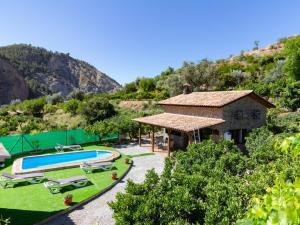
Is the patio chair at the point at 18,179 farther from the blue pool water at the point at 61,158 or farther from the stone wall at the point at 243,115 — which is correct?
the stone wall at the point at 243,115

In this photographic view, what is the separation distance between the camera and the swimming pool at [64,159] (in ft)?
73.5

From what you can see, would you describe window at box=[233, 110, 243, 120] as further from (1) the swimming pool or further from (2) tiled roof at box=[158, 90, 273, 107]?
(1) the swimming pool

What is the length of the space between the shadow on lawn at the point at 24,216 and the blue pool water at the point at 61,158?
1064cm

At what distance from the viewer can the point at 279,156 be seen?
15.1m

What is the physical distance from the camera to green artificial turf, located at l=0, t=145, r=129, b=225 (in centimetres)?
1263

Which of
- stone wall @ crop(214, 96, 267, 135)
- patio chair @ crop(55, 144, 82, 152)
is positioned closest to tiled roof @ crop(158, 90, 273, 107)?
stone wall @ crop(214, 96, 267, 135)

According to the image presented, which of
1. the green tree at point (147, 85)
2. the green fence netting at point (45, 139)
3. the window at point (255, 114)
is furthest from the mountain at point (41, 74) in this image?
the window at point (255, 114)

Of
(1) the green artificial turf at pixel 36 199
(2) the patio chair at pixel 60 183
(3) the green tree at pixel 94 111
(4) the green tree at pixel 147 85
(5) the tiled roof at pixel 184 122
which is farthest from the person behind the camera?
(4) the green tree at pixel 147 85

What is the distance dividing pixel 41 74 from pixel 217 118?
124259mm


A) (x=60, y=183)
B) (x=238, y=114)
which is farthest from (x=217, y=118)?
(x=60, y=183)

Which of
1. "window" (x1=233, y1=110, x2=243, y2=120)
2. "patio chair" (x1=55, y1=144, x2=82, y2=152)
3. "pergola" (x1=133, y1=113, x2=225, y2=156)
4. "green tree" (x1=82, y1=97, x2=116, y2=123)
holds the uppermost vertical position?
"green tree" (x1=82, y1=97, x2=116, y2=123)

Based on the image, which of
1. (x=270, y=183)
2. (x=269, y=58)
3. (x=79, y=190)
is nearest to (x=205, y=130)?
(x=79, y=190)

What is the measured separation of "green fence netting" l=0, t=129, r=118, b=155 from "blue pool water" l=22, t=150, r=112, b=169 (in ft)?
10.0

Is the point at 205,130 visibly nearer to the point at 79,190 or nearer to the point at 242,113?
the point at 242,113
